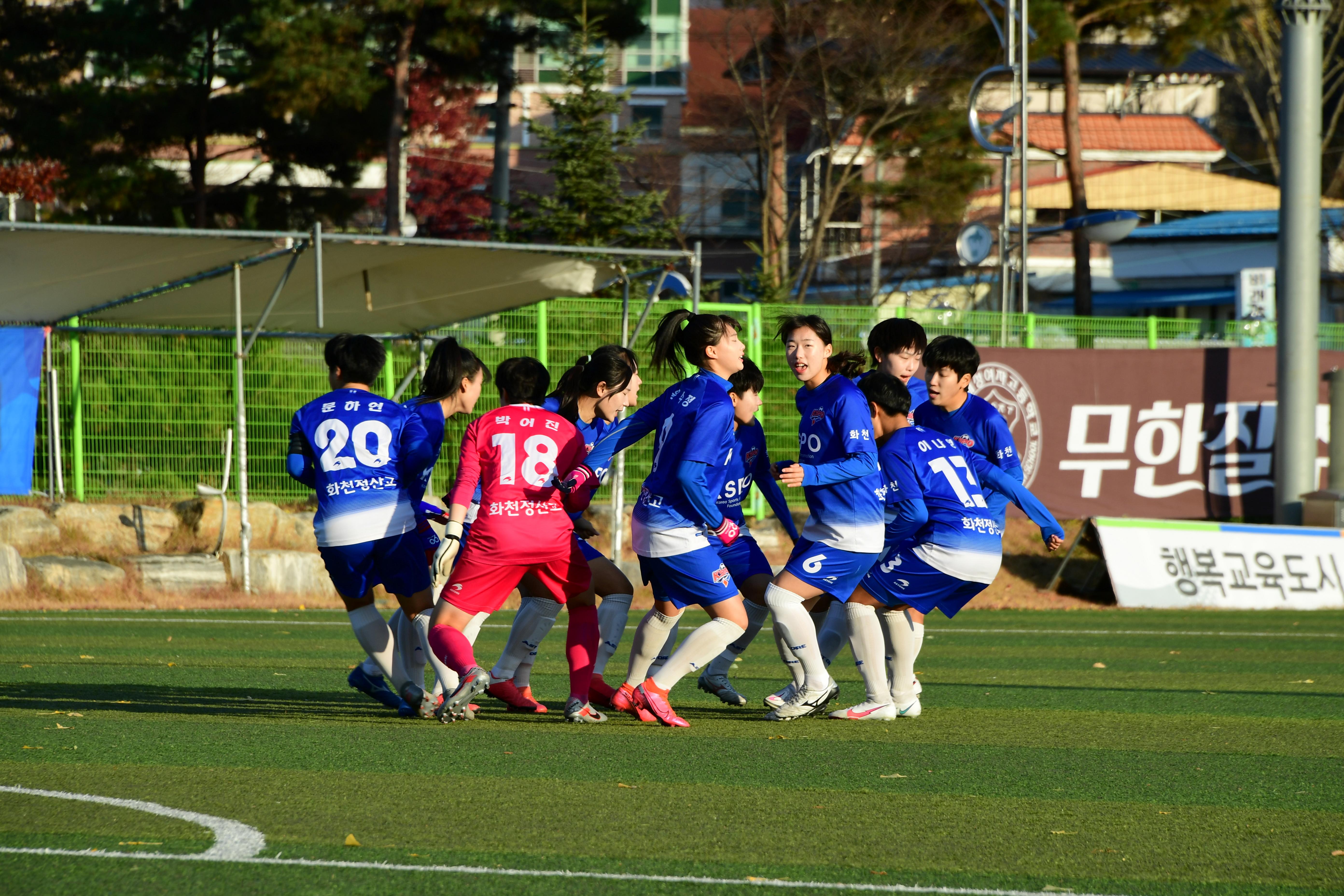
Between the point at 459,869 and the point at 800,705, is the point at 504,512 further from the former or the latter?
the point at 459,869

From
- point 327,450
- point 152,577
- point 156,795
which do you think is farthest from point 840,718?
point 152,577

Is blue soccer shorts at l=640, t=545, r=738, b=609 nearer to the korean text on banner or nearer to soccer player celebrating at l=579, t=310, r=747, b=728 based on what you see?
soccer player celebrating at l=579, t=310, r=747, b=728

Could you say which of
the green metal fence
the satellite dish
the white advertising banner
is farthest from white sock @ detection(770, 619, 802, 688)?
the satellite dish

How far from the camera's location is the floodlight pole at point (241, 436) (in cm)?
1173

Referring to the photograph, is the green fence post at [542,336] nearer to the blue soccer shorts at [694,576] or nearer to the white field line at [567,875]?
the blue soccer shorts at [694,576]

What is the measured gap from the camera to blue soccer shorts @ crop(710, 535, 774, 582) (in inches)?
262

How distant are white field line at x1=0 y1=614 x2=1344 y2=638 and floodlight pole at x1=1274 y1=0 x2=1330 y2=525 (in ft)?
14.8

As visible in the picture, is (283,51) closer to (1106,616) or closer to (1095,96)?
(1106,616)

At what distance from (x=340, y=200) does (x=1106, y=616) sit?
43.2ft

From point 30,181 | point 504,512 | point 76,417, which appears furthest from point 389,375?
point 30,181

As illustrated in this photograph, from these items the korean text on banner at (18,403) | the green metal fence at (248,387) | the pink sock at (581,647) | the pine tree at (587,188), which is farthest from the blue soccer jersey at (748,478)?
the pine tree at (587,188)

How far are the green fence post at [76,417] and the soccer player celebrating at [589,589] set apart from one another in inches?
323

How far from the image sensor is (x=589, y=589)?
630cm

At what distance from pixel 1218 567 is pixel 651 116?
30052 mm
